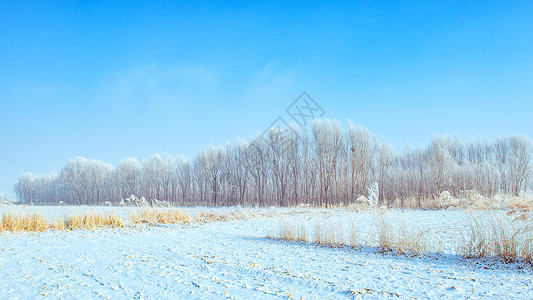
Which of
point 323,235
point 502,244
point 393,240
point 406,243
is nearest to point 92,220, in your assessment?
point 323,235

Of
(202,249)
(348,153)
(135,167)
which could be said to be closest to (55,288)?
(202,249)

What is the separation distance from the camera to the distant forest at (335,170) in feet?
72.8

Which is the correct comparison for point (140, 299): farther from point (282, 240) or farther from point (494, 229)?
point (494, 229)

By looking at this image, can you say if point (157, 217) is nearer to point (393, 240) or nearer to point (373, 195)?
point (373, 195)

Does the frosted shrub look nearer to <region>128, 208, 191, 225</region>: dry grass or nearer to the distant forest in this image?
<region>128, 208, 191, 225</region>: dry grass

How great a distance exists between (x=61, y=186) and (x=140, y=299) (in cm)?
5180

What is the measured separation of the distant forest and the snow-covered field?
14421mm

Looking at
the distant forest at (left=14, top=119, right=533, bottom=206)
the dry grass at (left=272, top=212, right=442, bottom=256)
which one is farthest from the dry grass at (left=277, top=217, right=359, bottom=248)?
the distant forest at (left=14, top=119, right=533, bottom=206)

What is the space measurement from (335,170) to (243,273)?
20.4 meters

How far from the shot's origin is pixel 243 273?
425 cm

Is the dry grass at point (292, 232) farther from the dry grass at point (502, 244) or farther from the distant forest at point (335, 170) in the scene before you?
the distant forest at point (335, 170)

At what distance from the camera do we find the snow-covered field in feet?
11.5

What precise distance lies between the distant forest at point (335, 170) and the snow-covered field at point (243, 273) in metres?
14.4

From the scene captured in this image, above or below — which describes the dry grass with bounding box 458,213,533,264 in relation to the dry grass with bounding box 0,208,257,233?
above
